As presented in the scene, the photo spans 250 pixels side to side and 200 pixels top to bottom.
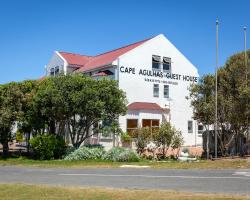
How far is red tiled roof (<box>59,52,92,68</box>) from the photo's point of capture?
143 ft

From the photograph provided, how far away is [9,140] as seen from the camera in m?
32.2

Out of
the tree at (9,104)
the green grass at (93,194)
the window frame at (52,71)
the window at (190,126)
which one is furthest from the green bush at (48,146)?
the window frame at (52,71)

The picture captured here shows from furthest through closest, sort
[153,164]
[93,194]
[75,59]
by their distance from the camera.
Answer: [75,59]
[153,164]
[93,194]

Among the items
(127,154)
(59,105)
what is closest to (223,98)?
(127,154)

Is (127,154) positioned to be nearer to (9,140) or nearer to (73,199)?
(9,140)

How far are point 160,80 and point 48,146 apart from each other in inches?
589

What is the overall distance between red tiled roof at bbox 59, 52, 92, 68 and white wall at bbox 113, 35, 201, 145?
770 cm

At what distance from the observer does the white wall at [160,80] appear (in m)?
37.9

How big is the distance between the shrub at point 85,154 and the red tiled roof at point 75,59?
648 inches

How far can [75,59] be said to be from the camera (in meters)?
44.7

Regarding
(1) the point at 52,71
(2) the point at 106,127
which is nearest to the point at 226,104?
(2) the point at 106,127

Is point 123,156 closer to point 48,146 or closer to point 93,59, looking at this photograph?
point 48,146

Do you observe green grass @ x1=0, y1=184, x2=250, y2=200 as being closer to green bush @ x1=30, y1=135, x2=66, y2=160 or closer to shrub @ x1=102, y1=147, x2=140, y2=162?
shrub @ x1=102, y1=147, x2=140, y2=162

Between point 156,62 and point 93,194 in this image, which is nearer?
point 93,194
